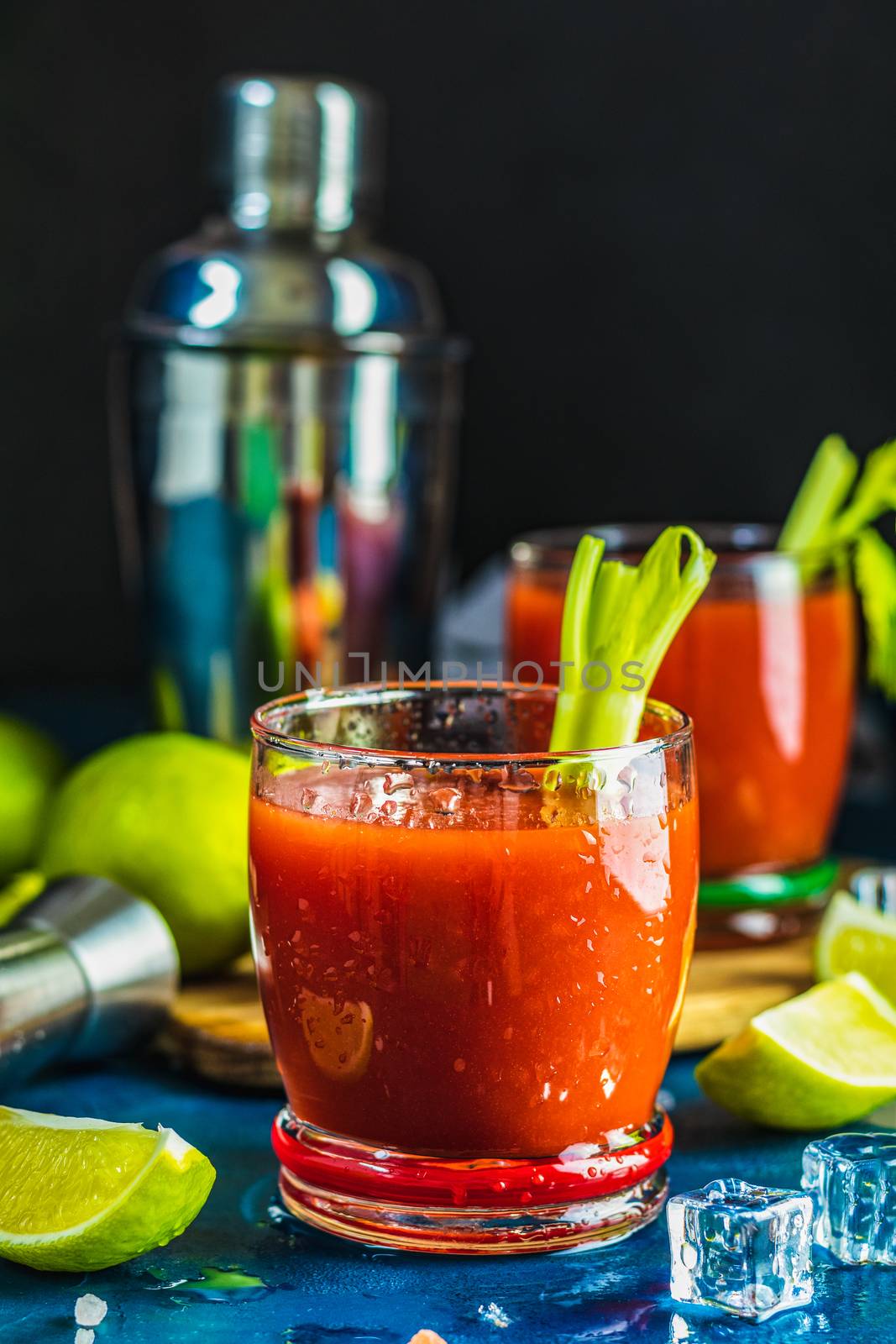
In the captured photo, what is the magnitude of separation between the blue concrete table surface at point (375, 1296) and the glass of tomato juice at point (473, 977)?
2cm

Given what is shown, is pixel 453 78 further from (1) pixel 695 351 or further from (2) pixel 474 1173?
A: (2) pixel 474 1173

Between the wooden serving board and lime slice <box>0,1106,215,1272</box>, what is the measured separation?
22 cm

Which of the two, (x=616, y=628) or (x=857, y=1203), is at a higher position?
(x=616, y=628)

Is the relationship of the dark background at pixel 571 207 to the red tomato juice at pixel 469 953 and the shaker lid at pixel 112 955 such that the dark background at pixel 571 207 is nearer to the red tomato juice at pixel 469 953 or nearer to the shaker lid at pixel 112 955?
the shaker lid at pixel 112 955

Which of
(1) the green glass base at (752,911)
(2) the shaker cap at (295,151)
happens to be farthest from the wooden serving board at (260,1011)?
(2) the shaker cap at (295,151)

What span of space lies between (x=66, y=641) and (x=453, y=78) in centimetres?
96

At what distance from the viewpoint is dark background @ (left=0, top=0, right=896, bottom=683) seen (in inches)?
88.7

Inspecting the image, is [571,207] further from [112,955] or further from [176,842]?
[112,955]

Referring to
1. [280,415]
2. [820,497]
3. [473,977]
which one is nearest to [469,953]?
[473,977]

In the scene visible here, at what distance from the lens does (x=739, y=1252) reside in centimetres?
77

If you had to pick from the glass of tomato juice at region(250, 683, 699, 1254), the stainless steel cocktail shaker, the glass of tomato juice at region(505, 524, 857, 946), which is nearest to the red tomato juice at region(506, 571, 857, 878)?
the glass of tomato juice at region(505, 524, 857, 946)

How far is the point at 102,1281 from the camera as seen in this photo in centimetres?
81

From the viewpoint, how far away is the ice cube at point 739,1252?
2.54 feet

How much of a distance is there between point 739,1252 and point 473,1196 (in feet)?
0.44
